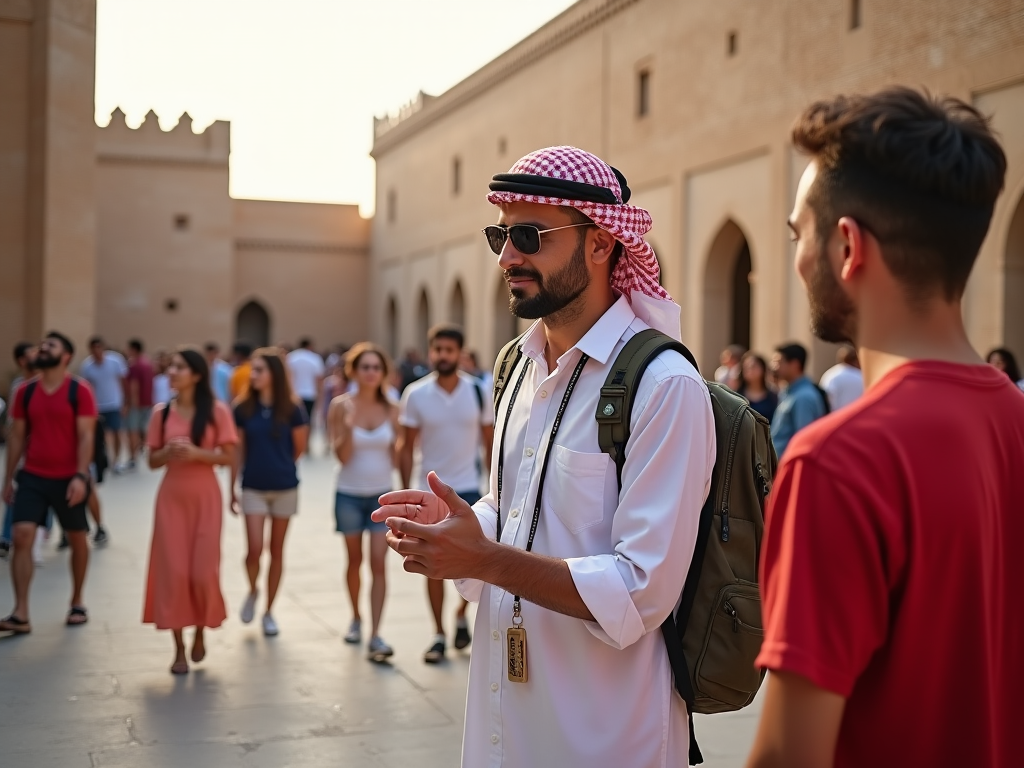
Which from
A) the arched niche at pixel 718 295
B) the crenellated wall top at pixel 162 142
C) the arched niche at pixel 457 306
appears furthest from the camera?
the crenellated wall top at pixel 162 142

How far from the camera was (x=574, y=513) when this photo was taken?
8.00 feet

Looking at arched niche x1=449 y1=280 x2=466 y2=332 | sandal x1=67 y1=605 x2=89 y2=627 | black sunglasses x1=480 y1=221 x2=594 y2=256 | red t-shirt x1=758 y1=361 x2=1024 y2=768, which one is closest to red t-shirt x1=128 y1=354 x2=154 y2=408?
sandal x1=67 y1=605 x2=89 y2=627

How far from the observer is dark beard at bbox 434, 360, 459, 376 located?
289 inches

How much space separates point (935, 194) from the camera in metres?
1.54

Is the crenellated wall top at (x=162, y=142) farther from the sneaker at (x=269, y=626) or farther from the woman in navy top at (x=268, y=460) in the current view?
the sneaker at (x=269, y=626)

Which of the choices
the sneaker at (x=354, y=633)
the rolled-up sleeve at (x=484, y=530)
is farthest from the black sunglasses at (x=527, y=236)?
the sneaker at (x=354, y=633)

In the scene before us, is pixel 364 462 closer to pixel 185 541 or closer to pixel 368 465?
pixel 368 465

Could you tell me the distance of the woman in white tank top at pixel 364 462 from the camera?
7.01m

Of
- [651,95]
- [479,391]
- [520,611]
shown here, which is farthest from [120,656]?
[651,95]

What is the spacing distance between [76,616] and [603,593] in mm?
6161

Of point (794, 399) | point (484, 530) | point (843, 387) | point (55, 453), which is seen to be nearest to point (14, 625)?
point (55, 453)

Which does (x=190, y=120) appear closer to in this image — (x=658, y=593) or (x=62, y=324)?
(x=62, y=324)

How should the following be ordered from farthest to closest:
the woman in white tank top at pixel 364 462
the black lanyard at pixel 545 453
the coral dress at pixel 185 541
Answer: the woman in white tank top at pixel 364 462 < the coral dress at pixel 185 541 < the black lanyard at pixel 545 453

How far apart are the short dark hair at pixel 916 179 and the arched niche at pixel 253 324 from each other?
1491 inches
